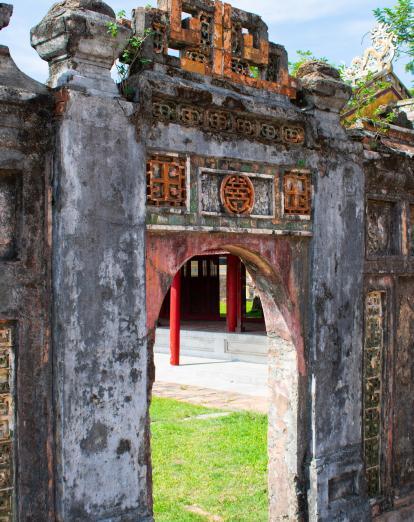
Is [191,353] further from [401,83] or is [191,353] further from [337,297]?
[337,297]

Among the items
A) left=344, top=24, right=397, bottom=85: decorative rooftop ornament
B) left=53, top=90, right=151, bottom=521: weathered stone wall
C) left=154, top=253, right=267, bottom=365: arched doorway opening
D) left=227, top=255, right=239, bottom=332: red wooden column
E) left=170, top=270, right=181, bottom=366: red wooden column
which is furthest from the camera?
left=227, top=255, right=239, bottom=332: red wooden column

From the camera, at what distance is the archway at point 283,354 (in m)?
4.75

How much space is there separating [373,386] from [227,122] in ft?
8.80

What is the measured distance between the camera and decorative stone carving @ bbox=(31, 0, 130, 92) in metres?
3.62

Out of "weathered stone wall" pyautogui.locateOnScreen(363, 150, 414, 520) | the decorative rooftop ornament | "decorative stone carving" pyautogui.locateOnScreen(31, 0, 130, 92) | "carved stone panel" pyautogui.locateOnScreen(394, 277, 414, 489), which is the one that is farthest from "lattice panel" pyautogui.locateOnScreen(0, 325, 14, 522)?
the decorative rooftop ornament

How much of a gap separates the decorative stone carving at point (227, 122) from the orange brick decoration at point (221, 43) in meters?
0.31

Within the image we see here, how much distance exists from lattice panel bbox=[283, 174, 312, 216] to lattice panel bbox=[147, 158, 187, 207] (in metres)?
0.96

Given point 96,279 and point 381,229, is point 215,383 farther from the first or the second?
point 96,279

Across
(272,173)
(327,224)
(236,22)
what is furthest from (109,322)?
(236,22)

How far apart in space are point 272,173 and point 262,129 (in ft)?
1.05

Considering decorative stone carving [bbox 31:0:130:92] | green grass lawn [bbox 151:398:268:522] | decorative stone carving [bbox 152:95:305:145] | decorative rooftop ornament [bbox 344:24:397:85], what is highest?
decorative rooftop ornament [bbox 344:24:397:85]

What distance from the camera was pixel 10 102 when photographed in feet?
11.3

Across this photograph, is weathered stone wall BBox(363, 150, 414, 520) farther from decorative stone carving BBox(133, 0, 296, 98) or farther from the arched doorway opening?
the arched doorway opening

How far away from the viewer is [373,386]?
562 centimetres
